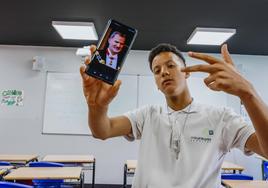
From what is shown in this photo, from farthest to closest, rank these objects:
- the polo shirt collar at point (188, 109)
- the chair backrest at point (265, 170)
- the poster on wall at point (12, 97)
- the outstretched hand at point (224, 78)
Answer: the poster on wall at point (12, 97), the chair backrest at point (265, 170), the polo shirt collar at point (188, 109), the outstretched hand at point (224, 78)

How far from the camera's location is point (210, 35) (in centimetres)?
426

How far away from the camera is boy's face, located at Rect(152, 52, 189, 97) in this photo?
3.64ft

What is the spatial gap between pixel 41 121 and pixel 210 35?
11.9 feet

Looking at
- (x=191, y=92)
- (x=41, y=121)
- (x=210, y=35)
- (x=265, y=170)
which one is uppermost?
(x=210, y=35)

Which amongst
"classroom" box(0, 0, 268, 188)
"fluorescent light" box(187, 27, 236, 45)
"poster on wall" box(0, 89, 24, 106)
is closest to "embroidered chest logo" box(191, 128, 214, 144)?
"fluorescent light" box(187, 27, 236, 45)

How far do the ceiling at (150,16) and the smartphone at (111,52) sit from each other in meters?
2.39

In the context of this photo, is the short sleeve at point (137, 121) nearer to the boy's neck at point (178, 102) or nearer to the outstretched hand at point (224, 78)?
the boy's neck at point (178, 102)

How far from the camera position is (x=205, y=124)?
40.9 inches

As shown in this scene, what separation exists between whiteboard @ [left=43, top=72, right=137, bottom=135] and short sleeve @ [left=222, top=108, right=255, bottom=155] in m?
4.25

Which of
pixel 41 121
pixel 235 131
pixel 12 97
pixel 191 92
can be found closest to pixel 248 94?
pixel 235 131

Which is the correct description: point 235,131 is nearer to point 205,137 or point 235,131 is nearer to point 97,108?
point 205,137

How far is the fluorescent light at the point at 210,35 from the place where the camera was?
3.99 metres

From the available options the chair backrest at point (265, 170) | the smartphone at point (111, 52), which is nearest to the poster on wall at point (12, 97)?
the chair backrest at point (265, 170)

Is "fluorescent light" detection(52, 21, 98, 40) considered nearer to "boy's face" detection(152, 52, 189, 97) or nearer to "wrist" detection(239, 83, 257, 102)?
"boy's face" detection(152, 52, 189, 97)
